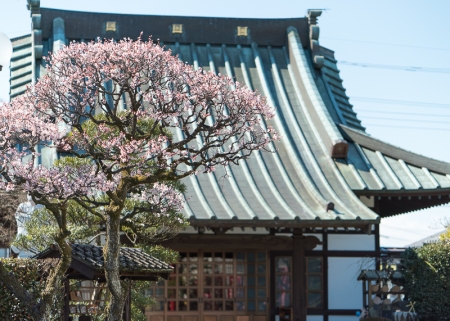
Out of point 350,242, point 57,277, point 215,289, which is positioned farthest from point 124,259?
point 350,242

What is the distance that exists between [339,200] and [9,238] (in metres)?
6.98

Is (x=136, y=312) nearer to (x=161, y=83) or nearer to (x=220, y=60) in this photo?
(x=161, y=83)

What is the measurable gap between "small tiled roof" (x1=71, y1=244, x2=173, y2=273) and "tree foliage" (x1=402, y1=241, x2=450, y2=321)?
7.54 metres

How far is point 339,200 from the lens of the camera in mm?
17750

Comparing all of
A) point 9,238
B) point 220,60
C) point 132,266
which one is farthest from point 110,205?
point 220,60

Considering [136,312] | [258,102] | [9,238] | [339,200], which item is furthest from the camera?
[339,200]

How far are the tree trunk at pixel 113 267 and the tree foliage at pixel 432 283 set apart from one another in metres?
8.47

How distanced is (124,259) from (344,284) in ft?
26.9

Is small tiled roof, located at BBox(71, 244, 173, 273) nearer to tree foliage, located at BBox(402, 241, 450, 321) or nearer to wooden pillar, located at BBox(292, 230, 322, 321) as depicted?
wooden pillar, located at BBox(292, 230, 322, 321)

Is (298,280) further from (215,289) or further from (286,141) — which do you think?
(286,141)

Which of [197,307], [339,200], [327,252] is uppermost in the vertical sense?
[339,200]

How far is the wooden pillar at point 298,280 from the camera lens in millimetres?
17562

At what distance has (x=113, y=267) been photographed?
421 inches

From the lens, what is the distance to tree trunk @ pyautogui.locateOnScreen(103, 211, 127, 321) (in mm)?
10688
